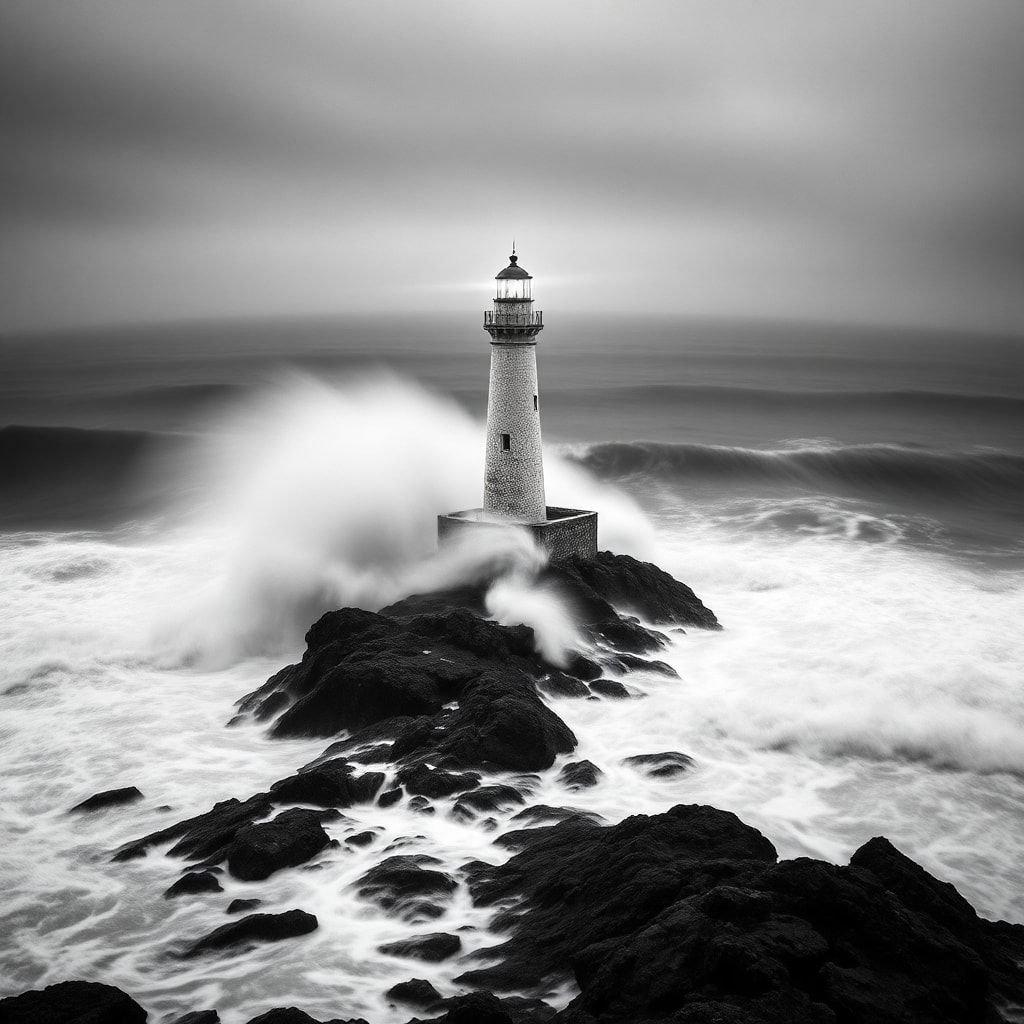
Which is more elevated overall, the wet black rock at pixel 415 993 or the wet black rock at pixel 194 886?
the wet black rock at pixel 415 993

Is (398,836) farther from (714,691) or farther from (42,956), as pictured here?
(714,691)

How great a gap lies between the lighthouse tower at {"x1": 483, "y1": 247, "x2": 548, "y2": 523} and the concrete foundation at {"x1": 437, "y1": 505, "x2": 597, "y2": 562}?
1.39 ft

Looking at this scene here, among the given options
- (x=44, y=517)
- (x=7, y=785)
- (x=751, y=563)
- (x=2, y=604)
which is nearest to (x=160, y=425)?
(x=44, y=517)

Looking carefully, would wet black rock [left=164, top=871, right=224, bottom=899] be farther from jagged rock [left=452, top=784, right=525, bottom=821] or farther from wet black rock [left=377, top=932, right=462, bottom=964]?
jagged rock [left=452, top=784, right=525, bottom=821]

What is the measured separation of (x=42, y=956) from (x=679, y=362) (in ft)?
241

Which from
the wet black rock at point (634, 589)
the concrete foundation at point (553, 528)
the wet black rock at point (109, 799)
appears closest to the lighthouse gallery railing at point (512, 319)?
the concrete foundation at point (553, 528)

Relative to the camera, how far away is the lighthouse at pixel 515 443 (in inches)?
613

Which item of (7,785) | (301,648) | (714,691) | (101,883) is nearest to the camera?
(101,883)

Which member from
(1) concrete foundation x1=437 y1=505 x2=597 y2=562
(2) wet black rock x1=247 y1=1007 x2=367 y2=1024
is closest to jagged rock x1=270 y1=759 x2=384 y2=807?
(2) wet black rock x1=247 y1=1007 x2=367 y2=1024

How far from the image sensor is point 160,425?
4500 centimetres

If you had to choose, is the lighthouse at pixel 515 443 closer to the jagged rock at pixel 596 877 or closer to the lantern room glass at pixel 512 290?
the lantern room glass at pixel 512 290

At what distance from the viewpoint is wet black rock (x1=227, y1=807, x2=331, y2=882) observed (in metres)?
7.53

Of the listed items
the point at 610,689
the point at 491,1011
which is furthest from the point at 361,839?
the point at 610,689

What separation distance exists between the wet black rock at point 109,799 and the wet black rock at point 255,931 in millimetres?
2980
